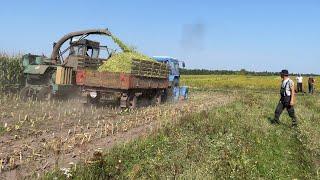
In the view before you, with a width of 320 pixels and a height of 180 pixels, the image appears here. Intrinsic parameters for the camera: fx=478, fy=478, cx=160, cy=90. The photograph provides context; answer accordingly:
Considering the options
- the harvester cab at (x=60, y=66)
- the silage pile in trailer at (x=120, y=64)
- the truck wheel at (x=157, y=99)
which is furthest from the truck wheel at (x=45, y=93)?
the truck wheel at (x=157, y=99)

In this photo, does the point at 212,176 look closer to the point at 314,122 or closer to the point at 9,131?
the point at 9,131

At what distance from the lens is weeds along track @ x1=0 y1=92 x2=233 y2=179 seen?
27.1 feet

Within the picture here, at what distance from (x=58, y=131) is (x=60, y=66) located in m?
7.93

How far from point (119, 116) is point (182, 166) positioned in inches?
318

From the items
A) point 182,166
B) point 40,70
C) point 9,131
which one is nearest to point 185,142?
point 182,166

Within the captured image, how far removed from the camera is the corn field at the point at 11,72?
2084cm

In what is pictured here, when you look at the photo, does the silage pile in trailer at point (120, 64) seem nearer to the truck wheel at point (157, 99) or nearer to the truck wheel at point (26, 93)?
the truck wheel at point (157, 99)

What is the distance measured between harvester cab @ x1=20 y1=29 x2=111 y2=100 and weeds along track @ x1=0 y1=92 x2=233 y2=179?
97 centimetres

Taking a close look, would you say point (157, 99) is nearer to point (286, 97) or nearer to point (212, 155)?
point (286, 97)

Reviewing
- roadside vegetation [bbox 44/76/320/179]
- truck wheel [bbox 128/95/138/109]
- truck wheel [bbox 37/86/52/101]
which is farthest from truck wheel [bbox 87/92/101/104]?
roadside vegetation [bbox 44/76/320/179]

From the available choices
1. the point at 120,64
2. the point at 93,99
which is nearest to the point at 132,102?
the point at 120,64

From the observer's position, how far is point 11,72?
2111 centimetres

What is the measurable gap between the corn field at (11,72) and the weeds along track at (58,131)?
182 centimetres

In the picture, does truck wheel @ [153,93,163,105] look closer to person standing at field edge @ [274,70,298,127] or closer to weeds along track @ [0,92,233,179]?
weeds along track @ [0,92,233,179]
